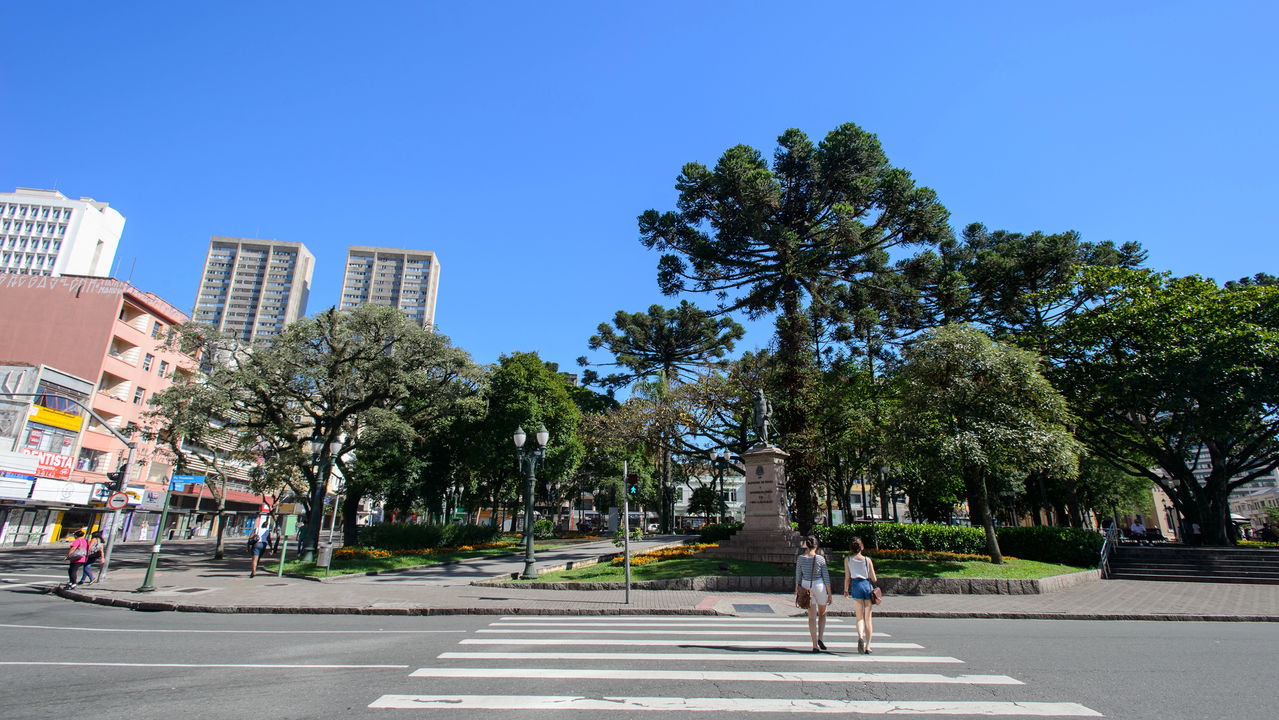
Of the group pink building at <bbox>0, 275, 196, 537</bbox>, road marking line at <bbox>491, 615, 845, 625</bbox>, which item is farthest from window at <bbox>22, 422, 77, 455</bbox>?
road marking line at <bbox>491, 615, 845, 625</bbox>

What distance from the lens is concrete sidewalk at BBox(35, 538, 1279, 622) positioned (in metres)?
13.3

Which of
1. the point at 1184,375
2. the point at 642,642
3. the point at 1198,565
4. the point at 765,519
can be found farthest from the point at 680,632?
the point at 1184,375

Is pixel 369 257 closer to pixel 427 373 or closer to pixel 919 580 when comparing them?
pixel 427 373

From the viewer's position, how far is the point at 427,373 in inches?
Answer: 1065

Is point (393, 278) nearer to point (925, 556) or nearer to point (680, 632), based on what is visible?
point (925, 556)

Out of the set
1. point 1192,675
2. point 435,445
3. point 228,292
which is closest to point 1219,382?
point 1192,675

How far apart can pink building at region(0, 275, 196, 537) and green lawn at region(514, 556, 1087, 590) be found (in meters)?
34.6

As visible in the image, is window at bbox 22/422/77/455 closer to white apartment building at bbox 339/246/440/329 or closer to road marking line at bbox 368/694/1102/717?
road marking line at bbox 368/694/1102/717

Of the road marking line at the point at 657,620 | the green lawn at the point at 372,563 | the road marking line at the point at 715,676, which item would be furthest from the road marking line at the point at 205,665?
the green lawn at the point at 372,563

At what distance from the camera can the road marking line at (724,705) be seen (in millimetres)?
5605

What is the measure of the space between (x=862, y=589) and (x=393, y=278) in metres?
176

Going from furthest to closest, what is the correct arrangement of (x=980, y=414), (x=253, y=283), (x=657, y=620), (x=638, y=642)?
1. (x=253, y=283)
2. (x=980, y=414)
3. (x=657, y=620)
4. (x=638, y=642)

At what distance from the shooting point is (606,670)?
7.22 meters

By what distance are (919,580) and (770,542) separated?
4967 mm
